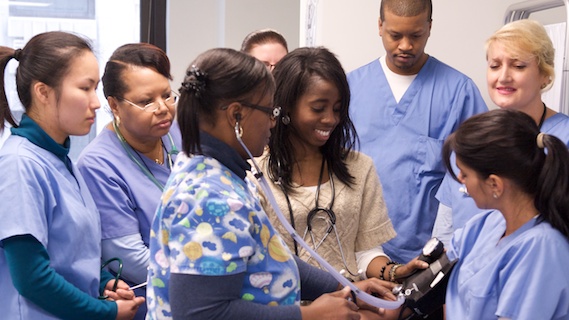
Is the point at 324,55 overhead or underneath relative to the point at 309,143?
overhead

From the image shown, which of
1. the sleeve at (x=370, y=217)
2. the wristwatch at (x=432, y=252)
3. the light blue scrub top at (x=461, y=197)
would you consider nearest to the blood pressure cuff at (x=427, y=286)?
the wristwatch at (x=432, y=252)

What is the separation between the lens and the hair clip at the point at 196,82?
44.6 inches

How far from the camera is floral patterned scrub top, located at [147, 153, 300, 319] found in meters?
1.05

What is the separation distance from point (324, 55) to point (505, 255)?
588mm

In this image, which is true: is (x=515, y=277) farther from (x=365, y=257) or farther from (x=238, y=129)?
(x=238, y=129)

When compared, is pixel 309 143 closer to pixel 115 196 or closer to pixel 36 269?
pixel 115 196

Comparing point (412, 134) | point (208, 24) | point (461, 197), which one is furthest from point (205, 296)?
point (208, 24)

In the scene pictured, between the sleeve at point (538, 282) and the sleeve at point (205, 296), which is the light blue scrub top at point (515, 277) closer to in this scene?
the sleeve at point (538, 282)

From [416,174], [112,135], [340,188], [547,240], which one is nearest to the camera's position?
[547,240]

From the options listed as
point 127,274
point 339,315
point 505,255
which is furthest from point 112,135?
point 505,255

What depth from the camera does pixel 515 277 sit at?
1377mm

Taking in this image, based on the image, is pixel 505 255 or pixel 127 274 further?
pixel 127 274

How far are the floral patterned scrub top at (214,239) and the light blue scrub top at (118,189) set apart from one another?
501 mm

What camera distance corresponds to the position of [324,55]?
1621mm
